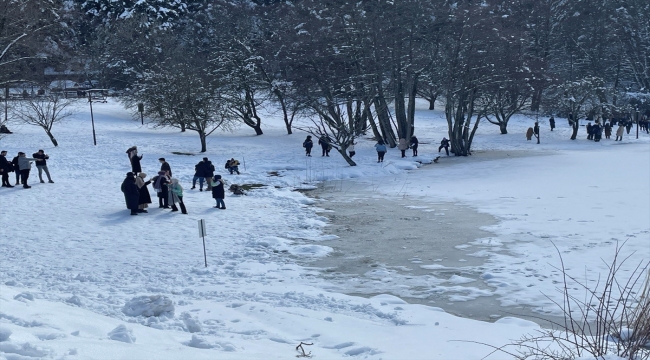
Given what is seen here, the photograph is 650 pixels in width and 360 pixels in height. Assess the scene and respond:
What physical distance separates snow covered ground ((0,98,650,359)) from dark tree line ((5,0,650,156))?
17.8 feet

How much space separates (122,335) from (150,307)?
2086 mm

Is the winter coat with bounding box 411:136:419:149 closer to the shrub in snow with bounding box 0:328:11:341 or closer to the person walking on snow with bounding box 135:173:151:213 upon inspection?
the person walking on snow with bounding box 135:173:151:213

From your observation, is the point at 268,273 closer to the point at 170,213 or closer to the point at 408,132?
the point at 170,213

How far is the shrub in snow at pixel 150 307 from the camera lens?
9.02 meters

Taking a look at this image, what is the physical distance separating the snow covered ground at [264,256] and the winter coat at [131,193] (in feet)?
1.43

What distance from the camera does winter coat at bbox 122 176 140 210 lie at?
18.8 m

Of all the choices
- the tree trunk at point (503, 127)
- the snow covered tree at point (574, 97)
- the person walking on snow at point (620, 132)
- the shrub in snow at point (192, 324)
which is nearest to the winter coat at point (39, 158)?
the shrub in snow at point (192, 324)

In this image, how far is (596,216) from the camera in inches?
718

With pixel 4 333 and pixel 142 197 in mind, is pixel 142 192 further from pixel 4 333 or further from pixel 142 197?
pixel 4 333

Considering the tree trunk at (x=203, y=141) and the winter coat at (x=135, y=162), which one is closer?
the winter coat at (x=135, y=162)

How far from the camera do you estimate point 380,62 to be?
36938mm

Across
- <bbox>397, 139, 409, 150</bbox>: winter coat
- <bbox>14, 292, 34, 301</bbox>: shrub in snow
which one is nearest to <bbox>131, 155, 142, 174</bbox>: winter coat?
<bbox>397, 139, 409, 150</bbox>: winter coat

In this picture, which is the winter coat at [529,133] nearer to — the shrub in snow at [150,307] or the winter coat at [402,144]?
the winter coat at [402,144]

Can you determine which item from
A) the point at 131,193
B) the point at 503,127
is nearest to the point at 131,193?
the point at 131,193
